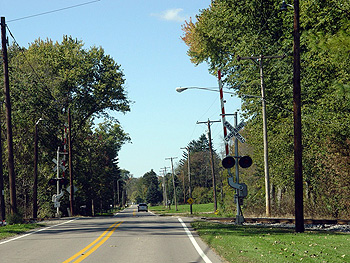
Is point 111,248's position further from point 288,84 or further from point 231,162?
point 288,84

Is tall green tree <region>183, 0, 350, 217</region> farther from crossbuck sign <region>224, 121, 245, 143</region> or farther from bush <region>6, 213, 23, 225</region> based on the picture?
bush <region>6, 213, 23, 225</region>

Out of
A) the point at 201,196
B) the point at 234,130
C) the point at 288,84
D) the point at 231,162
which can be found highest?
the point at 288,84

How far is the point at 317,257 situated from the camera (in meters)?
12.8

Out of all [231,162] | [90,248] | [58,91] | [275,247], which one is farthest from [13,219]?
[58,91]

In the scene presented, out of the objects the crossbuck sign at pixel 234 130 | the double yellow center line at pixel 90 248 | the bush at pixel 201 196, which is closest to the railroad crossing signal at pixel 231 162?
the crossbuck sign at pixel 234 130

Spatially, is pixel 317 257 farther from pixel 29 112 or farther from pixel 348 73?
pixel 29 112

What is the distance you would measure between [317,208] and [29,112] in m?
32.1

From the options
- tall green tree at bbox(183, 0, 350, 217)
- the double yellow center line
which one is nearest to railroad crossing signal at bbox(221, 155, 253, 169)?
the double yellow center line

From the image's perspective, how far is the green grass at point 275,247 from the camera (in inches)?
498

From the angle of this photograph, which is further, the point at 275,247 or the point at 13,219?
the point at 13,219

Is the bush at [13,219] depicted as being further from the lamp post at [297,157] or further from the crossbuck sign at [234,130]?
the lamp post at [297,157]

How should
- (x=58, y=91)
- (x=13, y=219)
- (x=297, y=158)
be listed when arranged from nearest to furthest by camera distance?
(x=297, y=158) → (x=13, y=219) → (x=58, y=91)

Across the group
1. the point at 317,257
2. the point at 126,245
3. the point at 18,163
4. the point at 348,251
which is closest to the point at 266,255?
the point at 317,257

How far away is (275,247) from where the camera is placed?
14.8 metres
